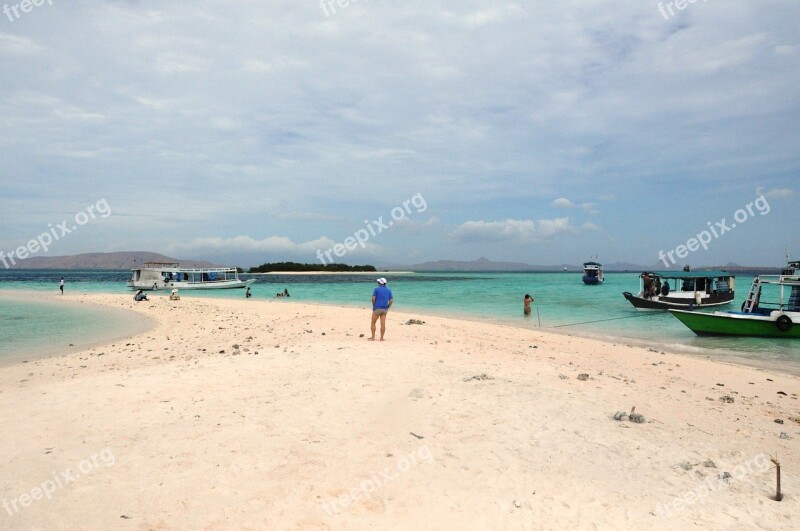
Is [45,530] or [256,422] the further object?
[256,422]

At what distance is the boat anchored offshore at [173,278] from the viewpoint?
5691 centimetres

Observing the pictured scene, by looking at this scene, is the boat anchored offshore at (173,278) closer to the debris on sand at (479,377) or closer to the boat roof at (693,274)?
the boat roof at (693,274)

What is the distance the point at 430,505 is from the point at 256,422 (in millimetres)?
3175

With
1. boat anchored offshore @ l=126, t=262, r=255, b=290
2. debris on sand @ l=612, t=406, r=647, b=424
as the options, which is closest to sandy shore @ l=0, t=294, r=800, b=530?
debris on sand @ l=612, t=406, r=647, b=424

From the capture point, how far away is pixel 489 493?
534 centimetres

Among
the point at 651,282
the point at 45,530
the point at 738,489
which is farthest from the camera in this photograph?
the point at 651,282

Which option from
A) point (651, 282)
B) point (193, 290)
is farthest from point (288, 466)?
point (193, 290)

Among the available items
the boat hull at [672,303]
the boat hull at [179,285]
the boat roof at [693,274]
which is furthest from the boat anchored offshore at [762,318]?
the boat hull at [179,285]

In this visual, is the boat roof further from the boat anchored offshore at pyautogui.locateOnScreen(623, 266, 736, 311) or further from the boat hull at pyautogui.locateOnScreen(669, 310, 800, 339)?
the boat hull at pyautogui.locateOnScreen(669, 310, 800, 339)

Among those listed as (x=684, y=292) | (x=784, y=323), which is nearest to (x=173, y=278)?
(x=684, y=292)

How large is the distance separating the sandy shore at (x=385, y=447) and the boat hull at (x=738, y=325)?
10.6 metres

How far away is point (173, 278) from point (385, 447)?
2302 inches

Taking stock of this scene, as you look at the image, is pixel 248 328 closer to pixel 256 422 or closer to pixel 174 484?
pixel 256 422

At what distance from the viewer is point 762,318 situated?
20.9 meters
